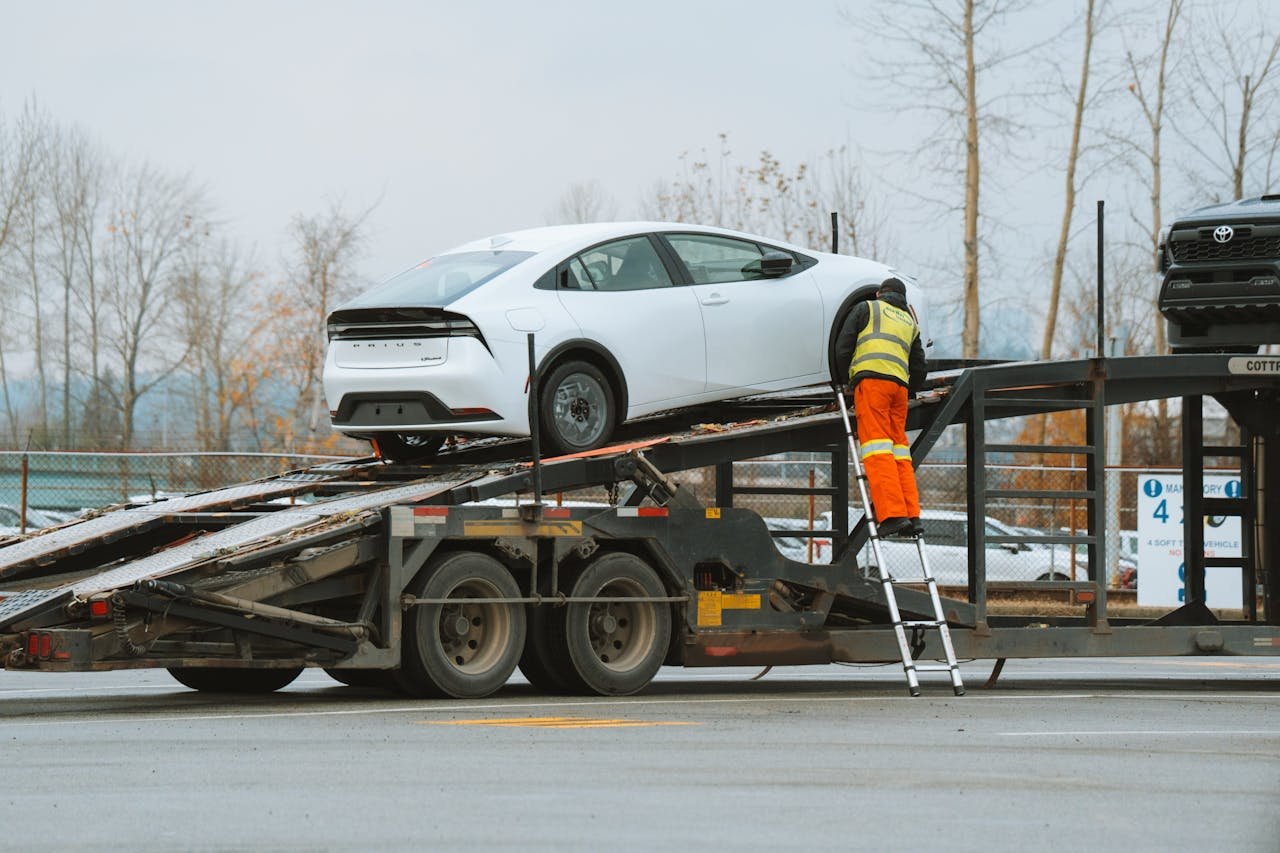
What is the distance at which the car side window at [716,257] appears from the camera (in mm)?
11930

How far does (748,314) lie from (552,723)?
3928 millimetres

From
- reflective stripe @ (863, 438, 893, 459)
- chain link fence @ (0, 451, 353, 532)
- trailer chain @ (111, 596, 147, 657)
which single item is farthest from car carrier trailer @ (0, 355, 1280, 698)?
chain link fence @ (0, 451, 353, 532)

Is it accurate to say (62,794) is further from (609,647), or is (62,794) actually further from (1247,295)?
(1247,295)

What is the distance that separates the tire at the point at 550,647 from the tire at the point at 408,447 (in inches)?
62.7

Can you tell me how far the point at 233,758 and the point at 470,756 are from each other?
103cm

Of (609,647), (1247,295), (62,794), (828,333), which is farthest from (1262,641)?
(62,794)

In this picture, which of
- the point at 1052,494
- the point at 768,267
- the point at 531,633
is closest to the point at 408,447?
the point at 531,633

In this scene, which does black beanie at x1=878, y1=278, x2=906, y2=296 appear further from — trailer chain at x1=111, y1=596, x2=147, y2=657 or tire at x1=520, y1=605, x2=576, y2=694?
trailer chain at x1=111, y1=596, x2=147, y2=657

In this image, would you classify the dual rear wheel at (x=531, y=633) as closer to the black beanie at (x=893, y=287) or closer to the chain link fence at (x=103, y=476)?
the black beanie at (x=893, y=287)

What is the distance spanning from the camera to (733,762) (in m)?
7.73

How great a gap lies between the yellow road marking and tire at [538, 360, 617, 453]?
2.14 metres

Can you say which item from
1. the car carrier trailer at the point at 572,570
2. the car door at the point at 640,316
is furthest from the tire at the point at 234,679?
the car door at the point at 640,316

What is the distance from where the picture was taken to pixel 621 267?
11570 mm

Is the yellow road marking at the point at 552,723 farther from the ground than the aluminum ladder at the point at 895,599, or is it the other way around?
the aluminum ladder at the point at 895,599
